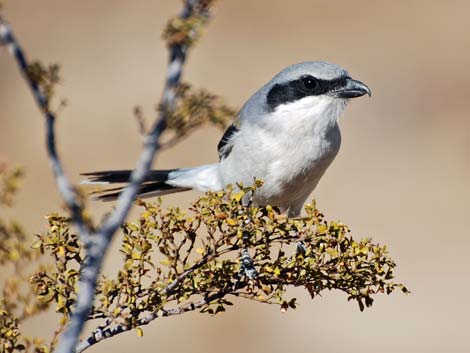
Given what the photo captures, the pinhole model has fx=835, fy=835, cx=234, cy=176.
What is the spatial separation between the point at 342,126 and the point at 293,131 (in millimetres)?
5149

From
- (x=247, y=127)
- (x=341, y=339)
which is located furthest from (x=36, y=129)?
(x=247, y=127)

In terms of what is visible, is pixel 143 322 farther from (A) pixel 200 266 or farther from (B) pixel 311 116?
(B) pixel 311 116

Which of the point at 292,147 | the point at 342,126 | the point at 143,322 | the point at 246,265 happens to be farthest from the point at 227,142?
the point at 342,126

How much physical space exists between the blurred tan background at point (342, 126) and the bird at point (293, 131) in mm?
3122

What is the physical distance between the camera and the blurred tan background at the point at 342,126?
277 inches

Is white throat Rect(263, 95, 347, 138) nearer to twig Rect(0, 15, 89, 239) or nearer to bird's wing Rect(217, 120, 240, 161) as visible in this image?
bird's wing Rect(217, 120, 240, 161)

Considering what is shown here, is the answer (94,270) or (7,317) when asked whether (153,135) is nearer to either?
(94,270)

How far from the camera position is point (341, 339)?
7039 millimetres

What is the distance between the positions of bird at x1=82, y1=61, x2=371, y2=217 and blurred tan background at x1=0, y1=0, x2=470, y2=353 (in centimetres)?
312

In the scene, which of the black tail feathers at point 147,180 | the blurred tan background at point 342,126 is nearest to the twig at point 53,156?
the black tail feathers at point 147,180

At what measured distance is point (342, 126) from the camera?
353 inches

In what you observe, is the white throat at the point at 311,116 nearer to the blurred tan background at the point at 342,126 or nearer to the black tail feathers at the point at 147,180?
the black tail feathers at the point at 147,180

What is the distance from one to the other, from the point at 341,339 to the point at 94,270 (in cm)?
564

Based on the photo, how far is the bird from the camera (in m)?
3.90
